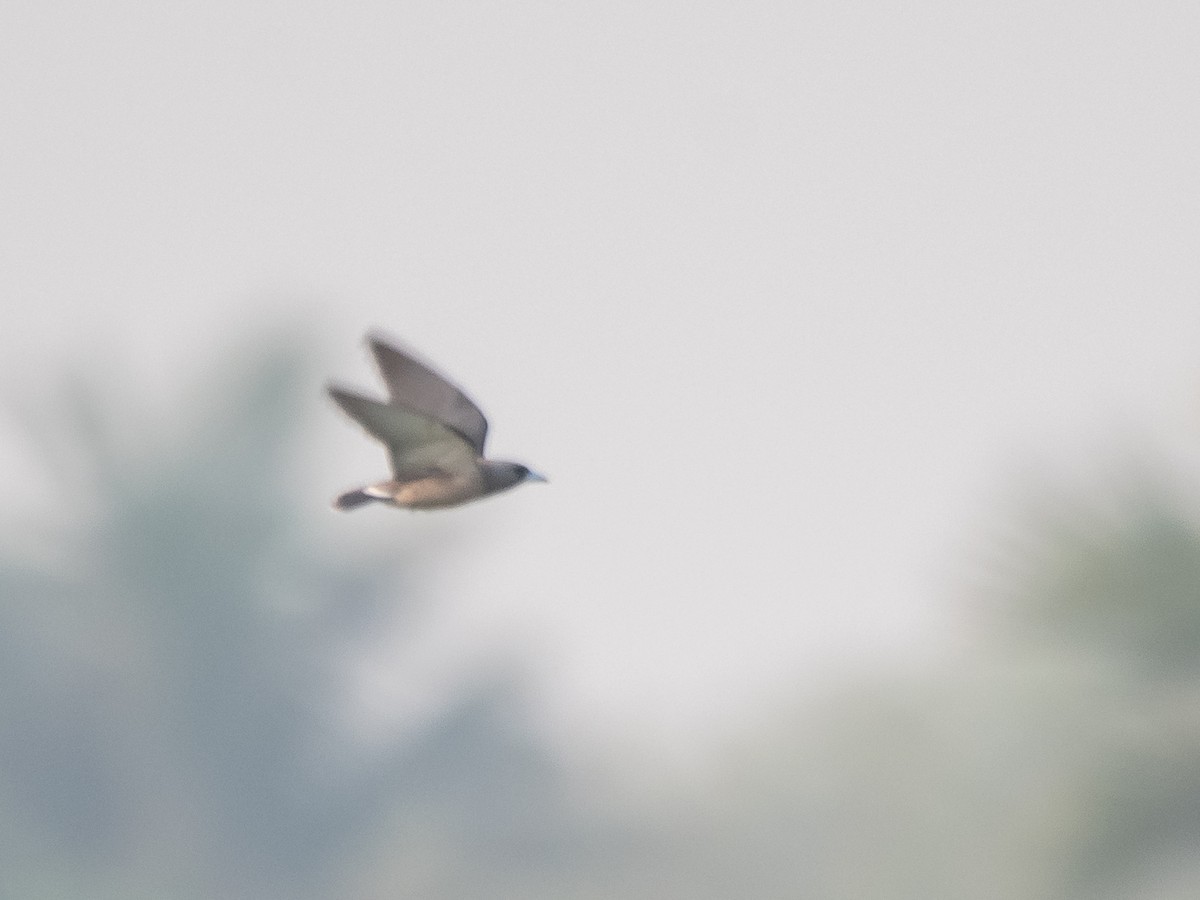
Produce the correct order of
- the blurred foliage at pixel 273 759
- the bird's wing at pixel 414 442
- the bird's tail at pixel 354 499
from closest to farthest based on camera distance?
1. the bird's wing at pixel 414 442
2. the bird's tail at pixel 354 499
3. the blurred foliage at pixel 273 759

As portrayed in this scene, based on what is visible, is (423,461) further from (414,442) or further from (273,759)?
(273,759)

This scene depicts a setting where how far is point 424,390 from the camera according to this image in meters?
7.67

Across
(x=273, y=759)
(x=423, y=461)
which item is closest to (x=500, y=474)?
(x=423, y=461)

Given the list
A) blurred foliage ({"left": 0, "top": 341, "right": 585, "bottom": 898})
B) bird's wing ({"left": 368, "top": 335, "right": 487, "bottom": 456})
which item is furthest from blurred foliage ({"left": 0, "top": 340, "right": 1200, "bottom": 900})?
bird's wing ({"left": 368, "top": 335, "right": 487, "bottom": 456})

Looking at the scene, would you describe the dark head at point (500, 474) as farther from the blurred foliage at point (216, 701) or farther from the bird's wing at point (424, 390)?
the blurred foliage at point (216, 701)

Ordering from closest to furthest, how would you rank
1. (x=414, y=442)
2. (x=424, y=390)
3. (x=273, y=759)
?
1. (x=414, y=442)
2. (x=424, y=390)
3. (x=273, y=759)

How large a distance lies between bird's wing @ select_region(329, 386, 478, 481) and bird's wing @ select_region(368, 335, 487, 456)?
166 mm

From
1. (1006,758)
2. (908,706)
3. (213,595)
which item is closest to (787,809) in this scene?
(908,706)

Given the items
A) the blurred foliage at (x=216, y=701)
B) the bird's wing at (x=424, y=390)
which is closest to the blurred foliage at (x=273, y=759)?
the blurred foliage at (x=216, y=701)

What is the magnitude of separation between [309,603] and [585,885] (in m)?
5.02

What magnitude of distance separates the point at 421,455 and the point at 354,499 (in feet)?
0.72

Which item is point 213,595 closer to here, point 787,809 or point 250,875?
point 250,875

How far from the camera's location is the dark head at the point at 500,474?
7.44 metres

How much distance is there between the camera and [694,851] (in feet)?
96.6
